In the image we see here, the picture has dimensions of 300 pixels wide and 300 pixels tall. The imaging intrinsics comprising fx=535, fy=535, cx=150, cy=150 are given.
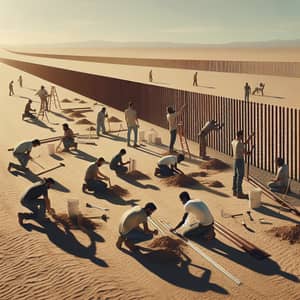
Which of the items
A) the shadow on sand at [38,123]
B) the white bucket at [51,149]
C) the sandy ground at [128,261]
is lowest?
the shadow on sand at [38,123]

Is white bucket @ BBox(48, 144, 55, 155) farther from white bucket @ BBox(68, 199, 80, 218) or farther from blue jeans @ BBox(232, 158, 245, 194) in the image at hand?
blue jeans @ BBox(232, 158, 245, 194)

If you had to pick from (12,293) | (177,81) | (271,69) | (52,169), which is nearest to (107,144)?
(52,169)

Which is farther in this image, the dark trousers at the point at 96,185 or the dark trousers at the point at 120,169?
the dark trousers at the point at 120,169

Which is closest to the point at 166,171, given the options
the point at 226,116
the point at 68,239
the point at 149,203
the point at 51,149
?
the point at 226,116

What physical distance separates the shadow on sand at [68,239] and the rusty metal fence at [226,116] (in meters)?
6.95

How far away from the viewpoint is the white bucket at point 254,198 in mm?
12781

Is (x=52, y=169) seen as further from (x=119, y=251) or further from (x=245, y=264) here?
(x=245, y=264)

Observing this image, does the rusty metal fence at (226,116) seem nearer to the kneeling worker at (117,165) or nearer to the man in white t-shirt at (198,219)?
the kneeling worker at (117,165)

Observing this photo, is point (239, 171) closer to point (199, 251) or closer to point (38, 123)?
point (199, 251)

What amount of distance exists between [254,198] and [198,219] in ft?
8.48

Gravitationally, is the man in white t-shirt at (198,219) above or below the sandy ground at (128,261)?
above

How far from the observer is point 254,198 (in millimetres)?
12805

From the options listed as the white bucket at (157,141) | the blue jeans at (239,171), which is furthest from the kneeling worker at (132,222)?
the white bucket at (157,141)

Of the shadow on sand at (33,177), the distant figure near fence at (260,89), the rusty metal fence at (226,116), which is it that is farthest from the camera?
the distant figure near fence at (260,89)
